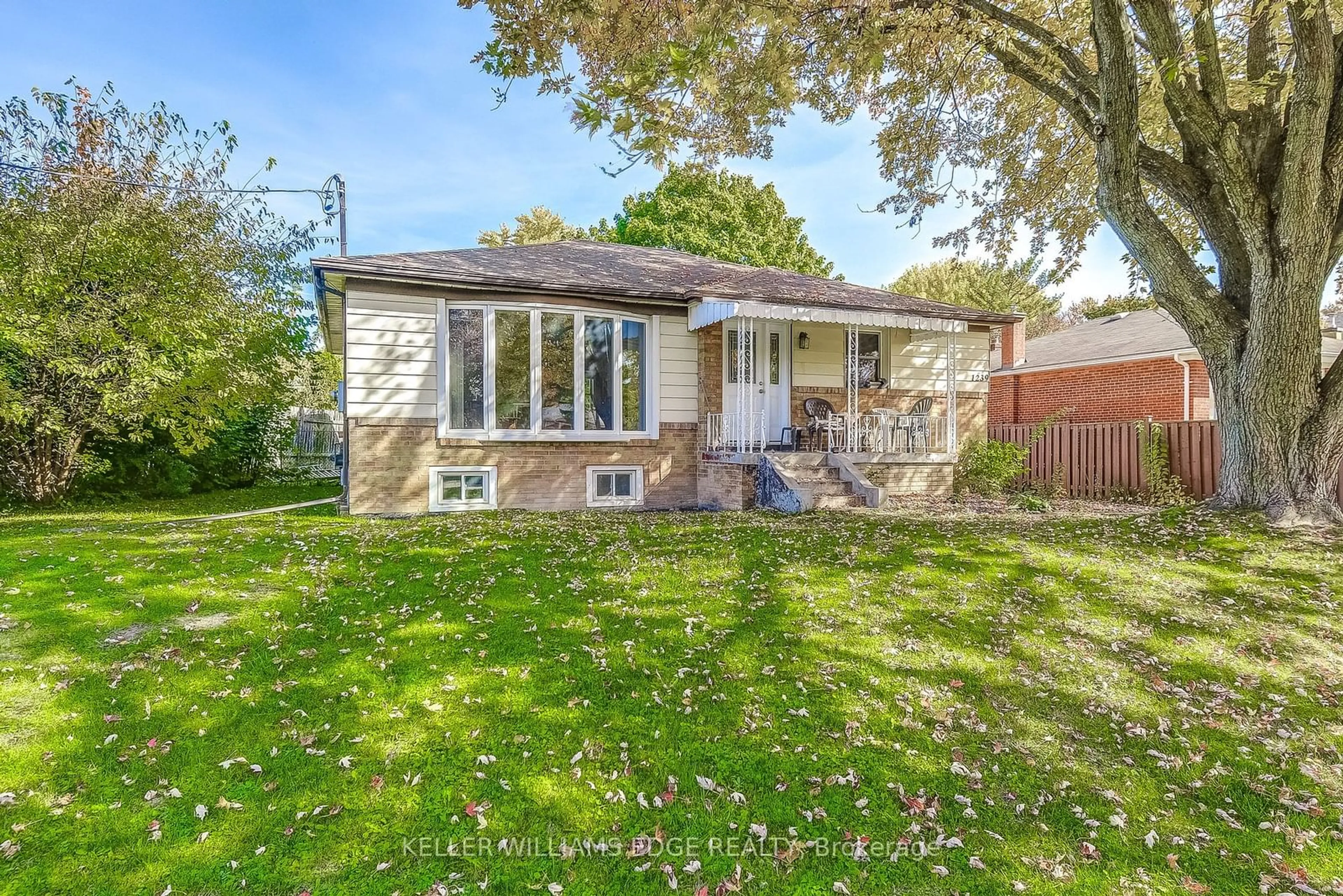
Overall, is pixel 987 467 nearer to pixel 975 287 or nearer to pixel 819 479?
pixel 819 479

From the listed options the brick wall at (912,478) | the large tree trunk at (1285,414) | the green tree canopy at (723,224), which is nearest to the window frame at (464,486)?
the brick wall at (912,478)

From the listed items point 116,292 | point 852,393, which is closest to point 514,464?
point 852,393

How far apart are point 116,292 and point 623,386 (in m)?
7.27

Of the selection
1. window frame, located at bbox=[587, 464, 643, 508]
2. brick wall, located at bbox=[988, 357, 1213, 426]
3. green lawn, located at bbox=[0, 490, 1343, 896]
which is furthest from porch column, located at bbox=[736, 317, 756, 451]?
brick wall, located at bbox=[988, 357, 1213, 426]

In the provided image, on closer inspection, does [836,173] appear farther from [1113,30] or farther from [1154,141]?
[1113,30]

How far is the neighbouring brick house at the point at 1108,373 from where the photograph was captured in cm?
1476

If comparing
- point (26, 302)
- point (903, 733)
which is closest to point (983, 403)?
point (903, 733)

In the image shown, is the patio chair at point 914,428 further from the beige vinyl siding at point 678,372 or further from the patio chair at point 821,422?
the beige vinyl siding at point 678,372

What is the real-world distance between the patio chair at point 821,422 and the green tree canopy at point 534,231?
24.9 metres

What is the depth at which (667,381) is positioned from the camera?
33.9 feet

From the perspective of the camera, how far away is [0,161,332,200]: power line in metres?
9.35

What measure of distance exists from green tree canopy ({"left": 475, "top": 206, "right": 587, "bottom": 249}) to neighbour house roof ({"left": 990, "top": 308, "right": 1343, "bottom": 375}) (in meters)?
21.8

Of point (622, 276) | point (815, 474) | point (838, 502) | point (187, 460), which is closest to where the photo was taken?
point (838, 502)

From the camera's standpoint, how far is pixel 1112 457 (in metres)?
12.0
